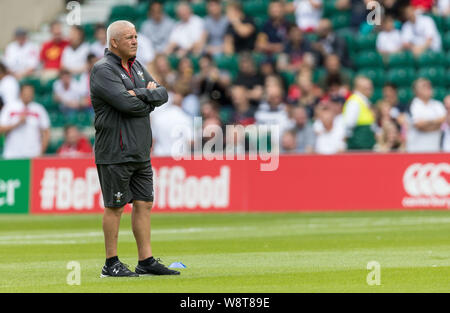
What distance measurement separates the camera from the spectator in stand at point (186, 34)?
76.8 ft

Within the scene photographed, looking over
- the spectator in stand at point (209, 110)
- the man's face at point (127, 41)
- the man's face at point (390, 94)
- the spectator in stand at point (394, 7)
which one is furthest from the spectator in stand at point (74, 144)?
the man's face at point (127, 41)

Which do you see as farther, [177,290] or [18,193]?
[18,193]

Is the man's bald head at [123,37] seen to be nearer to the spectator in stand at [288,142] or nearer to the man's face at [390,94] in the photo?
the spectator in stand at [288,142]

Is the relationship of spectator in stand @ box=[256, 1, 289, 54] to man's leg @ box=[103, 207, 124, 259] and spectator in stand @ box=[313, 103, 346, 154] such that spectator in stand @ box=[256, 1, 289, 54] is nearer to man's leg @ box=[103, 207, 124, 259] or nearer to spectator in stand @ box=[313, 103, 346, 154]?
spectator in stand @ box=[313, 103, 346, 154]

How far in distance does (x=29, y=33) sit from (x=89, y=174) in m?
9.21

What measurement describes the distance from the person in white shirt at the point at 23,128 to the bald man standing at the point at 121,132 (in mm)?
11096

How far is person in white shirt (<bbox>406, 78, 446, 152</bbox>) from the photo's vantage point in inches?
748

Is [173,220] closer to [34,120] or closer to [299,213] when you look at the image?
[299,213]

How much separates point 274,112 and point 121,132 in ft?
35.4

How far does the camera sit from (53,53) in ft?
80.8

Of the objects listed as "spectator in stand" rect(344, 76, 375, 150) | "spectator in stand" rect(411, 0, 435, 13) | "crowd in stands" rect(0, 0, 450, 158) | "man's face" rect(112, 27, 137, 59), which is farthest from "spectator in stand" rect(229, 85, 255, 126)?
"man's face" rect(112, 27, 137, 59)

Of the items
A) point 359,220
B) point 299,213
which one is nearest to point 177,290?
point 359,220

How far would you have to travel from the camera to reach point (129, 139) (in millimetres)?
9516
